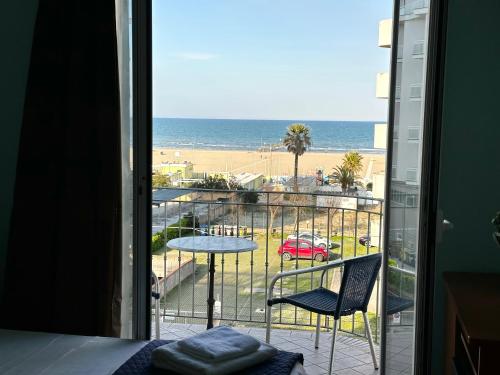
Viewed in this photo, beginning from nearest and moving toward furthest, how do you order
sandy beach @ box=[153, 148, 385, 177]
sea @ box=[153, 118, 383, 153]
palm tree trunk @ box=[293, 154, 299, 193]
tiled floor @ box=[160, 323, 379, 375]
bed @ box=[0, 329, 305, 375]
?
bed @ box=[0, 329, 305, 375] < tiled floor @ box=[160, 323, 379, 375] < palm tree trunk @ box=[293, 154, 299, 193] < sandy beach @ box=[153, 148, 385, 177] < sea @ box=[153, 118, 383, 153]

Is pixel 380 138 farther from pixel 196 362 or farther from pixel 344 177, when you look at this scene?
pixel 344 177

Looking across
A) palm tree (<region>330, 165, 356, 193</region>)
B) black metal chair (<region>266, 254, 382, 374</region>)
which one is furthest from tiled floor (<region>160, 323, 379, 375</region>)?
palm tree (<region>330, 165, 356, 193</region>)

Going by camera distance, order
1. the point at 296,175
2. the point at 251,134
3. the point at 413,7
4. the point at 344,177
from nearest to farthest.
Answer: the point at 413,7 → the point at 344,177 → the point at 296,175 → the point at 251,134

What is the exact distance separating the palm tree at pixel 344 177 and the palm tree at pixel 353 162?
0.57ft

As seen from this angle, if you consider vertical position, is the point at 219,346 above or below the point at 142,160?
below

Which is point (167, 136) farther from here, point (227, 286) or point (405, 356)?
point (405, 356)

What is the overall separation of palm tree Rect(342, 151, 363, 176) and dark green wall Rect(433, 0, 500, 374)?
46.2 feet

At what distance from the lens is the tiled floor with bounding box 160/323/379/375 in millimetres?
3426

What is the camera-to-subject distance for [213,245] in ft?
12.4

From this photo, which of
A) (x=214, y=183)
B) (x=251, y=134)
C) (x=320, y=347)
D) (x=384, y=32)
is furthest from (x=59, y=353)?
(x=251, y=134)

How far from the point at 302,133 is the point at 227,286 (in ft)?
24.4

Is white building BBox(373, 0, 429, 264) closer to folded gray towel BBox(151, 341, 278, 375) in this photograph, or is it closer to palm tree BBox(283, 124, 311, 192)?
folded gray towel BBox(151, 341, 278, 375)

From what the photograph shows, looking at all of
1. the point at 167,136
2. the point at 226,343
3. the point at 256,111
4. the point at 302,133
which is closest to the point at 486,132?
the point at 226,343

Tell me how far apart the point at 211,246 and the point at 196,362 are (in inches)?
81.4
